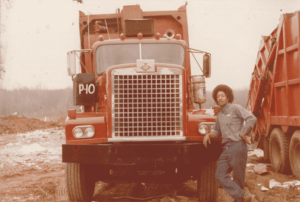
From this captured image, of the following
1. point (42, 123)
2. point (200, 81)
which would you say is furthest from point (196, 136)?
point (42, 123)

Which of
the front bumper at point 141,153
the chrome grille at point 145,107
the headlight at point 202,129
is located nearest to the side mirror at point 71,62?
the chrome grille at point 145,107

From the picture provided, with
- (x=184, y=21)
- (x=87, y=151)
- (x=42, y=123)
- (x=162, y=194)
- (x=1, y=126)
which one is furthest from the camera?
(x=42, y=123)

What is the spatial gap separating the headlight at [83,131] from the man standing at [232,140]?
154 cm

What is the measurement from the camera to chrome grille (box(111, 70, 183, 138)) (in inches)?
191

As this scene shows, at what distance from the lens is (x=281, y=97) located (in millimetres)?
8016

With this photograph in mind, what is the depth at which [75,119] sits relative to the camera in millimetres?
4953

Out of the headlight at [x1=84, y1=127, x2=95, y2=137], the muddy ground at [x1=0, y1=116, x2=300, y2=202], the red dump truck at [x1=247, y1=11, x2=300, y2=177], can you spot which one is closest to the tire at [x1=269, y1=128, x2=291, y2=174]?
the red dump truck at [x1=247, y1=11, x2=300, y2=177]

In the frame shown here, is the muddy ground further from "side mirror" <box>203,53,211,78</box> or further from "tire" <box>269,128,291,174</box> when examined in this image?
"side mirror" <box>203,53,211,78</box>

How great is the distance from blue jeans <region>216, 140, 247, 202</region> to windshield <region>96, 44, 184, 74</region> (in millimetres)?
2380

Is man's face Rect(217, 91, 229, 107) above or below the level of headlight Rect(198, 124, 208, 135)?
above

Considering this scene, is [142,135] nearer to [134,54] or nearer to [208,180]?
[208,180]

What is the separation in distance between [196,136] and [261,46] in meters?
6.14

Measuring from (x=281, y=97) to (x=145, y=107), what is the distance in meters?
4.39

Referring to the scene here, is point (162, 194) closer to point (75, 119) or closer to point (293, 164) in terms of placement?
point (75, 119)
